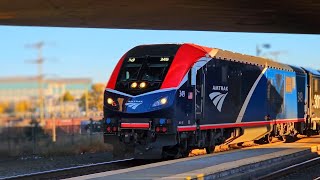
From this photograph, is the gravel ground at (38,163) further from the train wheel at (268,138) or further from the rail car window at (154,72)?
the train wheel at (268,138)

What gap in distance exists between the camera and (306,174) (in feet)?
45.1

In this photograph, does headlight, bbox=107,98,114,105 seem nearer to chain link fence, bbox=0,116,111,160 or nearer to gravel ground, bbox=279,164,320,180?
chain link fence, bbox=0,116,111,160

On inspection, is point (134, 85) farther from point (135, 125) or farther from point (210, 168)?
point (210, 168)

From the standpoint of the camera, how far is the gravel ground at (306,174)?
13055 millimetres

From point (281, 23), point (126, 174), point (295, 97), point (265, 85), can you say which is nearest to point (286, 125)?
point (295, 97)

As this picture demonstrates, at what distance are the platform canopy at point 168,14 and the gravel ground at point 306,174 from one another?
9404 millimetres

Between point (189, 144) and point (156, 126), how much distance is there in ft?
5.82

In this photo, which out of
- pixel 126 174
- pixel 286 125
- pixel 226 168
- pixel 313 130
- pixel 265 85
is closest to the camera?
pixel 126 174

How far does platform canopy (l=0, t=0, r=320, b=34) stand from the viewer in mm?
21797

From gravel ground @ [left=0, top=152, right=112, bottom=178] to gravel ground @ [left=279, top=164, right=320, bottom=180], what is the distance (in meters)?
7.23

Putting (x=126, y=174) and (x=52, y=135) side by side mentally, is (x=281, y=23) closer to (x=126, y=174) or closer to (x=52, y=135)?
(x=52, y=135)

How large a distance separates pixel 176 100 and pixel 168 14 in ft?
34.3

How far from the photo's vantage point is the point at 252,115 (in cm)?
2025

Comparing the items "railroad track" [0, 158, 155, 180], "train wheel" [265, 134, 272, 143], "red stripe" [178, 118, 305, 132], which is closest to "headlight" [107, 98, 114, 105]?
"railroad track" [0, 158, 155, 180]
